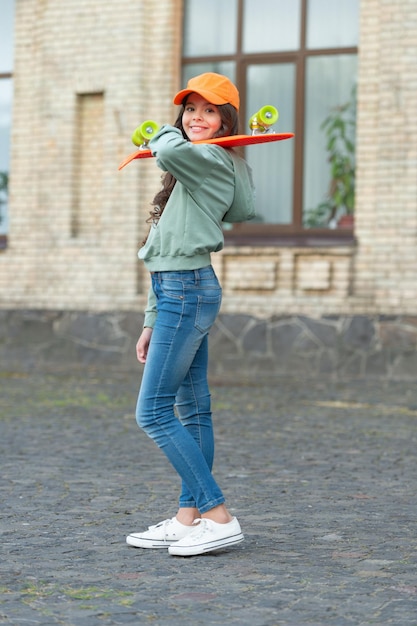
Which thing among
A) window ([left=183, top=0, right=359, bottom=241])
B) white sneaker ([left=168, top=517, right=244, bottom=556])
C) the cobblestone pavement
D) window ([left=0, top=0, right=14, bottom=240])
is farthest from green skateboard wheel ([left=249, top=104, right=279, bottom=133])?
window ([left=0, top=0, right=14, bottom=240])

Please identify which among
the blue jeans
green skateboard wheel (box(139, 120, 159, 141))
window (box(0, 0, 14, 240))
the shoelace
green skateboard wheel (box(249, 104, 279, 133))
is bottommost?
the shoelace

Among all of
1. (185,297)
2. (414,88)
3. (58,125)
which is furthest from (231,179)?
(58,125)

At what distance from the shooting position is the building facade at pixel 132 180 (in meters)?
14.8

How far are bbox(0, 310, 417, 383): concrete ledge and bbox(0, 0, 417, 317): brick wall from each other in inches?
7.1

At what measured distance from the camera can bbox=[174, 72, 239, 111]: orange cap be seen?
16.0ft

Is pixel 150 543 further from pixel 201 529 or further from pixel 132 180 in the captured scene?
pixel 132 180

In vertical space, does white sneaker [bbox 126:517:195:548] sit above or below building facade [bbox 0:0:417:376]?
below

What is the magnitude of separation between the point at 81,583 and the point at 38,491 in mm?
2140

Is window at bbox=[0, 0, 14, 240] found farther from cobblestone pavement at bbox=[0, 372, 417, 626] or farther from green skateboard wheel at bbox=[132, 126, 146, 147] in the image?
green skateboard wheel at bbox=[132, 126, 146, 147]

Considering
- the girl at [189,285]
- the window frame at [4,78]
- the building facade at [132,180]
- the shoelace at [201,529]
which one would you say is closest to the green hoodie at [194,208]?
the girl at [189,285]

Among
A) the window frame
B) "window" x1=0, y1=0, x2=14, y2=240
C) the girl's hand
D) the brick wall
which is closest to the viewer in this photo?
the girl's hand

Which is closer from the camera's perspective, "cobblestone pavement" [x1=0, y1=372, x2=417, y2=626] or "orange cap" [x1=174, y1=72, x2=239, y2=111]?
"cobblestone pavement" [x1=0, y1=372, x2=417, y2=626]

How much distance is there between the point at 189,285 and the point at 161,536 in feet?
3.29

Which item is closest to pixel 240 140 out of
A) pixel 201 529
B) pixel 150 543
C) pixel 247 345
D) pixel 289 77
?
pixel 201 529
